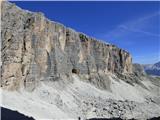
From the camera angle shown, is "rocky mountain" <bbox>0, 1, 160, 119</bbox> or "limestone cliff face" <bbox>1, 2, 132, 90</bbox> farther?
"limestone cliff face" <bbox>1, 2, 132, 90</bbox>

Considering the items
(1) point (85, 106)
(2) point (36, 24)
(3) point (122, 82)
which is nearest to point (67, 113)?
(1) point (85, 106)

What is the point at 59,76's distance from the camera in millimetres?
74312

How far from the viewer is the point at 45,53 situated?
70812 millimetres

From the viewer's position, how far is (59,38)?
79.5 metres

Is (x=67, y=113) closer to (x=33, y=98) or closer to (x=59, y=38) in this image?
(x=33, y=98)

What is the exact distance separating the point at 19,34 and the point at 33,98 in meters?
10.2

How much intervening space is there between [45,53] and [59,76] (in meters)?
6.41

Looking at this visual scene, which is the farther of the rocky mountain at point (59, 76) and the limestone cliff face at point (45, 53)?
the limestone cliff face at point (45, 53)

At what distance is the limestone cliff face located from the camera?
52.7 meters

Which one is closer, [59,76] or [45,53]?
[45,53]

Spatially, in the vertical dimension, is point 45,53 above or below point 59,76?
above

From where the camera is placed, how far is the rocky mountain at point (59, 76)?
168ft

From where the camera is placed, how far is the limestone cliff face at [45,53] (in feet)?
173

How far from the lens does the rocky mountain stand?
168 ft
